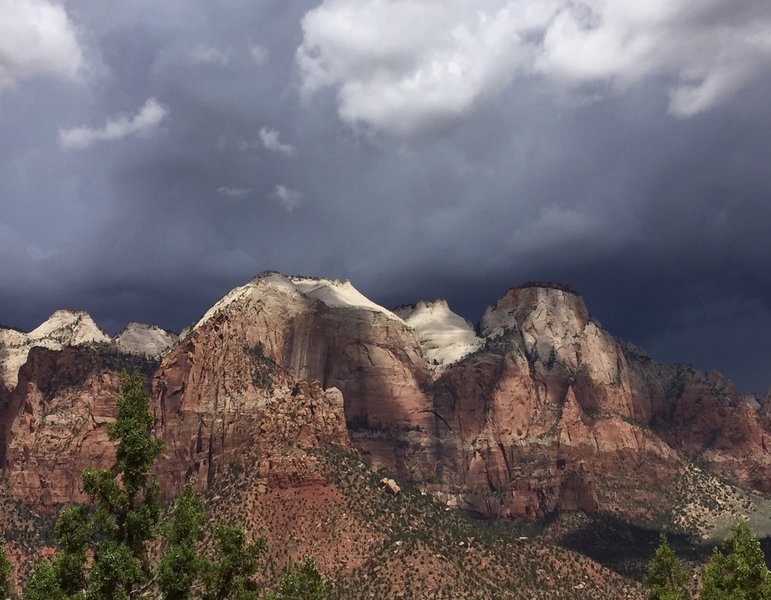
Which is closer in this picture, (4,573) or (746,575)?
(4,573)

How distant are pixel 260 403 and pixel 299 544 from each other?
44.3 metres

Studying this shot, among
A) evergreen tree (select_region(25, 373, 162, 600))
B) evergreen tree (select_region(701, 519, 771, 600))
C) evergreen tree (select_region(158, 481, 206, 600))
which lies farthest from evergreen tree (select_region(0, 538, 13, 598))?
evergreen tree (select_region(701, 519, 771, 600))

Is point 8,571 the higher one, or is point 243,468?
point 243,468

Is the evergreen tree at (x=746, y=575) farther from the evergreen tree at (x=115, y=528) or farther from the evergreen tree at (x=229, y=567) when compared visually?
the evergreen tree at (x=115, y=528)

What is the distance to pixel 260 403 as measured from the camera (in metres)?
198

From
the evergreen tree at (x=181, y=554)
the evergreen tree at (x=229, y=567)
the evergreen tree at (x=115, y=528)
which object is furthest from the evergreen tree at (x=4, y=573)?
the evergreen tree at (x=229, y=567)

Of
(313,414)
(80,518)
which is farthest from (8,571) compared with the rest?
(313,414)

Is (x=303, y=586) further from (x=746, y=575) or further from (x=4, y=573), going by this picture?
(x=746, y=575)

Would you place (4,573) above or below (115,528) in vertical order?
below

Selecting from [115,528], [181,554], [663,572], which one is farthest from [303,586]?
[663,572]

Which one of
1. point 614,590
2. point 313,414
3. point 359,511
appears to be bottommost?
A: point 614,590

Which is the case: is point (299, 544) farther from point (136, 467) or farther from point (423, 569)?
point (136, 467)

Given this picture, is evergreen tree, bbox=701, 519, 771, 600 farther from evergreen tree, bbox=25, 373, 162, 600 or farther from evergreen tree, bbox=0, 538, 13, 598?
evergreen tree, bbox=0, 538, 13, 598

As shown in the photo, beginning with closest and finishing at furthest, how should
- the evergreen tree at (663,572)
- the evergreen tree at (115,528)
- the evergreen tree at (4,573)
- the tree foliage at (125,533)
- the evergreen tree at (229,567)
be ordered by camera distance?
the evergreen tree at (115,528), the tree foliage at (125,533), the evergreen tree at (229,567), the evergreen tree at (4,573), the evergreen tree at (663,572)
